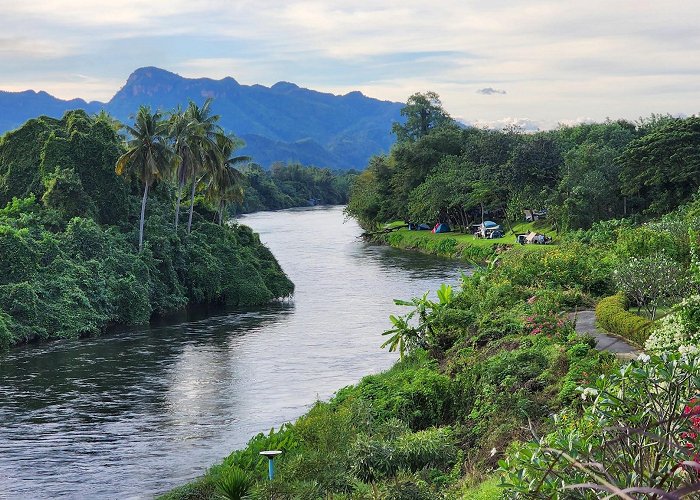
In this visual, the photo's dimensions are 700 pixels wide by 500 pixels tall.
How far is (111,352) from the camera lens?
4309 cm

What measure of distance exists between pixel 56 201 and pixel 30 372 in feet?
67.9

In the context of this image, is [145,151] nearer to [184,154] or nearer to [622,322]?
[184,154]

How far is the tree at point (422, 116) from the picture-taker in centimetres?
13325

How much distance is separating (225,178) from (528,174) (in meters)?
35.1

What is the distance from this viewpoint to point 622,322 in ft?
85.8

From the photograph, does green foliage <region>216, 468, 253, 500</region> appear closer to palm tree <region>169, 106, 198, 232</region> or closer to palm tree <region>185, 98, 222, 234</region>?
palm tree <region>169, 106, 198, 232</region>

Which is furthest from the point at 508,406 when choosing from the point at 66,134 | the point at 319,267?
the point at 319,267

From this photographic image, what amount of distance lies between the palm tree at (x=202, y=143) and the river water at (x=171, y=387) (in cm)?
1094

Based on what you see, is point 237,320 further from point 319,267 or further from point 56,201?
point 319,267

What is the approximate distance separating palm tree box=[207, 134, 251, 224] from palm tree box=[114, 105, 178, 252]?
8538 millimetres

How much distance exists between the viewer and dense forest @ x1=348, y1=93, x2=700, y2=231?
70312mm

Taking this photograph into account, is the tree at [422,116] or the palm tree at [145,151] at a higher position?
the tree at [422,116]

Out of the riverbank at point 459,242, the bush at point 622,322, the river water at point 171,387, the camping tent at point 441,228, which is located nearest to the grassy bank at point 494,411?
the bush at point 622,322

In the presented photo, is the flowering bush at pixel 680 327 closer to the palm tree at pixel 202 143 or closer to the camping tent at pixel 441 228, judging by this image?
the palm tree at pixel 202 143
